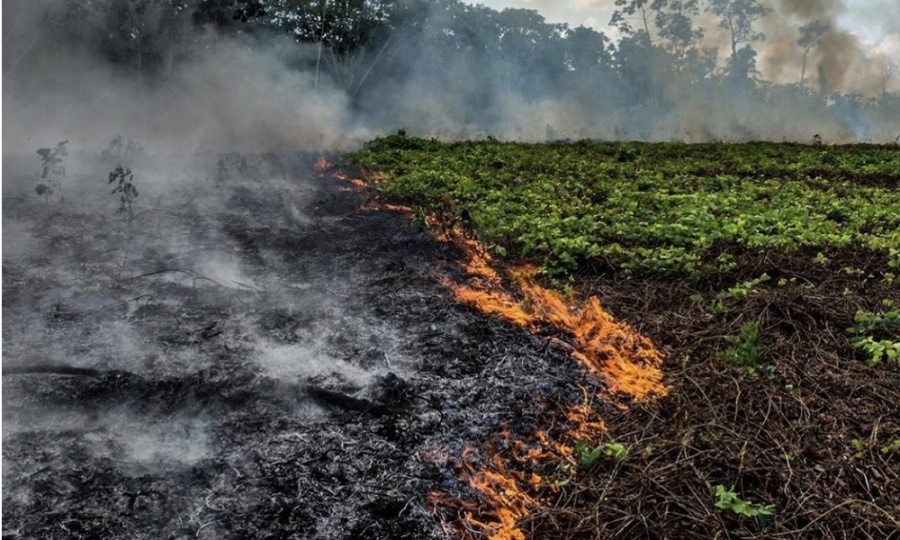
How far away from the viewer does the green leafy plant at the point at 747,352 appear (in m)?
4.22

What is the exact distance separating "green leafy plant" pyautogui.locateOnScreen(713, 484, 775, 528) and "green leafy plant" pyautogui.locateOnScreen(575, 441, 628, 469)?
51 cm

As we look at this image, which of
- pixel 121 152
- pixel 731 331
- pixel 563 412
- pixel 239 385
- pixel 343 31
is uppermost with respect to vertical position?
pixel 343 31

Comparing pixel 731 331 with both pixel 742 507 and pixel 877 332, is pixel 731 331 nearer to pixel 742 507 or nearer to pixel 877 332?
pixel 877 332

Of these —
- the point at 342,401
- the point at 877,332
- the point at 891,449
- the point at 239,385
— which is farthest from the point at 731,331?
the point at 239,385

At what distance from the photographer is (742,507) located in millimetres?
2875

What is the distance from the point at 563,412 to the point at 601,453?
527 mm

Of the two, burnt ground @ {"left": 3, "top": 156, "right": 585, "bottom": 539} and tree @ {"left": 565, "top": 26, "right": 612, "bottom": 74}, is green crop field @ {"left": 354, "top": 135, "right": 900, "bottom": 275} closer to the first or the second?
burnt ground @ {"left": 3, "top": 156, "right": 585, "bottom": 539}

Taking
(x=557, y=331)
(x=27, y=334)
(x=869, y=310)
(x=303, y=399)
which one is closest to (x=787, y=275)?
(x=869, y=310)

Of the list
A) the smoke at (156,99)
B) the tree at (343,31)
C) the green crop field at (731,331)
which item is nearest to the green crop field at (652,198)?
the green crop field at (731,331)

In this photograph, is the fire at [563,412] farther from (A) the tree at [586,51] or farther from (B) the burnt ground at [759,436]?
(A) the tree at [586,51]

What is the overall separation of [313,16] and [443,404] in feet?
91.6

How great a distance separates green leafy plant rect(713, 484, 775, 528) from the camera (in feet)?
9.39

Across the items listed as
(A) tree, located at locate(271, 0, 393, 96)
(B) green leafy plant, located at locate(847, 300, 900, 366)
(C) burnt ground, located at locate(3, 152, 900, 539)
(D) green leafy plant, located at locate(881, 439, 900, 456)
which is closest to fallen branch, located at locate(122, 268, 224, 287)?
(C) burnt ground, located at locate(3, 152, 900, 539)

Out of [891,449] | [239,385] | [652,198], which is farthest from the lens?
[652,198]
